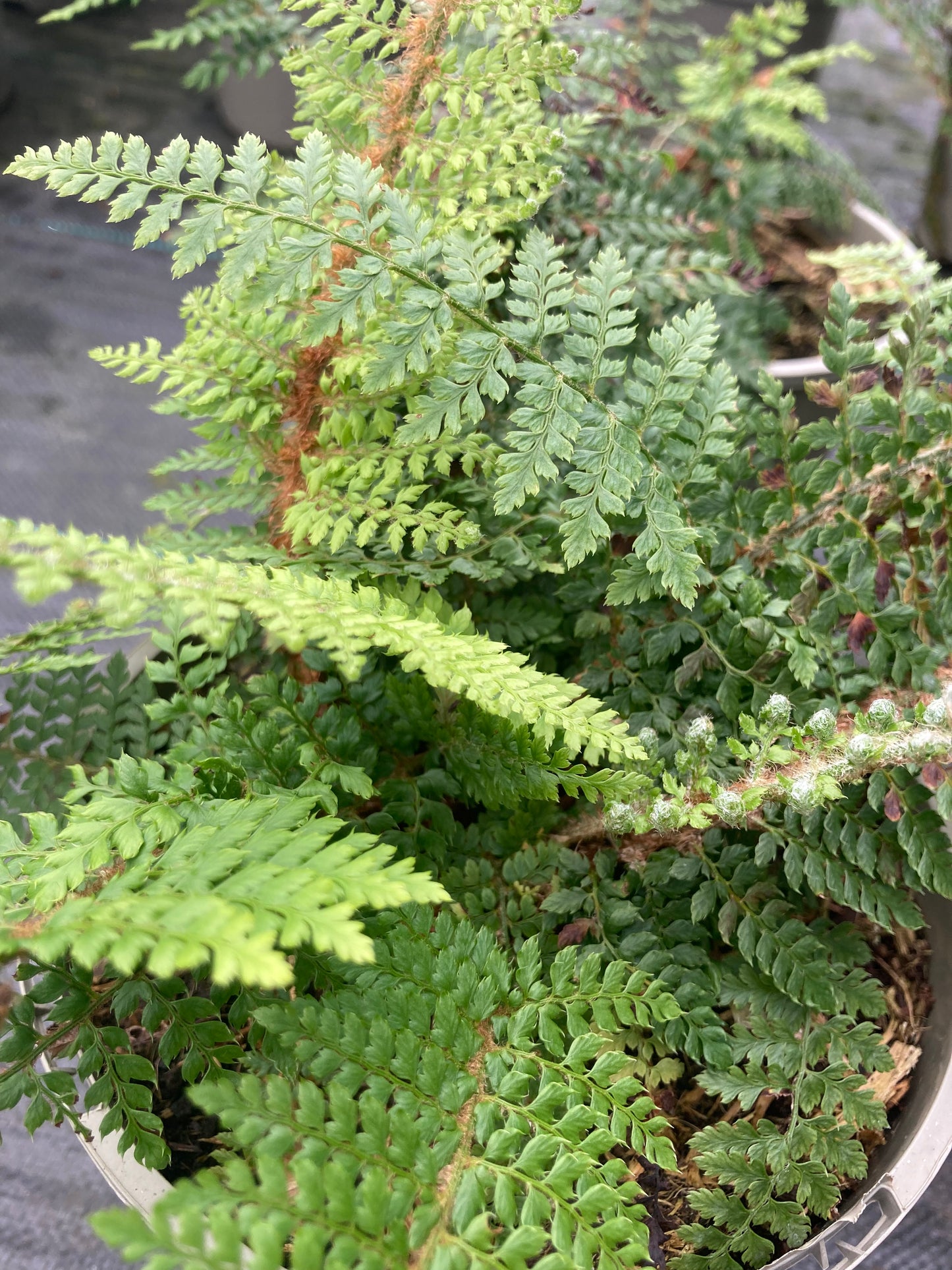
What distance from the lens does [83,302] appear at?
82.7 inches

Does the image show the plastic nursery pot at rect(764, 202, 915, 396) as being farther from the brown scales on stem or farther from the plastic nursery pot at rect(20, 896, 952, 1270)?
the plastic nursery pot at rect(20, 896, 952, 1270)

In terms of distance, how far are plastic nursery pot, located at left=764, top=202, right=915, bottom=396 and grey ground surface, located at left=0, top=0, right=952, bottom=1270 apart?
0.79 m

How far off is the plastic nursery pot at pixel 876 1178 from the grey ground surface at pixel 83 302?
56cm

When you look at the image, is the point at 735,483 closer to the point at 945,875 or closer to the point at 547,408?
the point at 547,408

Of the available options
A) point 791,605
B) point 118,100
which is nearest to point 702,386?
point 791,605

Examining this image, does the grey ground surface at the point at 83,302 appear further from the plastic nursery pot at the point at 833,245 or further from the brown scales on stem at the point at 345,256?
the brown scales on stem at the point at 345,256

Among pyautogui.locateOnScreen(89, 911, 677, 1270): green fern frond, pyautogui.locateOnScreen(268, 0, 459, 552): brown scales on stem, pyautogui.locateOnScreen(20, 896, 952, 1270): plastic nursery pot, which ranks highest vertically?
pyautogui.locateOnScreen(268, 0, 459, 552): brown scales on stem

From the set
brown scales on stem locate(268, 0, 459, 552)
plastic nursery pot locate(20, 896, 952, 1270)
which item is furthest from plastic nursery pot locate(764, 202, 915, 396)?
plastic nursery pot locate(20, 896, 952, 1270)

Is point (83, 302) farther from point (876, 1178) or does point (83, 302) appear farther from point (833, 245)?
point (876, 1178)

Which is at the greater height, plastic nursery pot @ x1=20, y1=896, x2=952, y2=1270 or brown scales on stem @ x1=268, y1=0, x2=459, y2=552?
brown scales on stem @ x1=268, y1=0, x2=459, y2=552

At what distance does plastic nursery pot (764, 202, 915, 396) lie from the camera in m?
1.55

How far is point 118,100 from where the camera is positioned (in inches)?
92.4

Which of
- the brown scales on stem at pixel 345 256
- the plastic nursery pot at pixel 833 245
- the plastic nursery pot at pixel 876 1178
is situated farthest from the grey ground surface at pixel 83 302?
the brown scales on stem at pixel 345 256

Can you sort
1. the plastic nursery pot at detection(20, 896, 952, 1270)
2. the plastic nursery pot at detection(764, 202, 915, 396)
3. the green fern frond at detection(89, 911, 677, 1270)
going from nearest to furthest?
the green fern frond at detection(89, 911, 677, 1270) → the plastic nursery pot at detection(20, 896, 952, 1270) → the plastic nursery pot at detection(764, 202, 915, 396)
